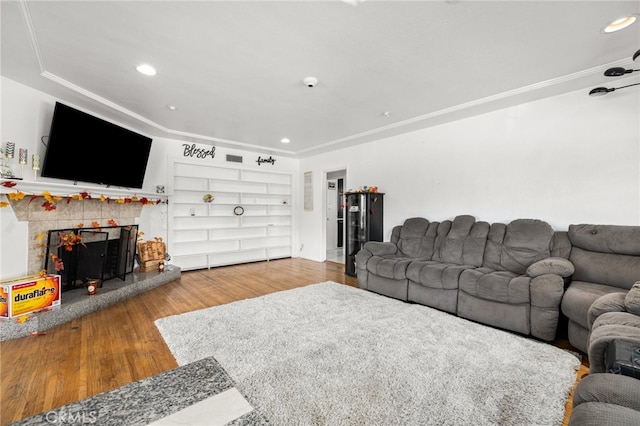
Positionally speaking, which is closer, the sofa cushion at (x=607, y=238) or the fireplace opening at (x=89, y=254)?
the sofa cushion at (x=607, y=238)

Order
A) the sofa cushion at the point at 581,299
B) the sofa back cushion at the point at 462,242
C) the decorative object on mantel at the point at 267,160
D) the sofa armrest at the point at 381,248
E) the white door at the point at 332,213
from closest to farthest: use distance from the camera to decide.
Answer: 1. the sofa cushion at the point at 581,299
2. the sofa back cushion at the point at 462,242
3. the sofa armrest at the point at 381,248
4. the decorative object on mantel at the point at 267,160
5. the white door at the point at 332,213

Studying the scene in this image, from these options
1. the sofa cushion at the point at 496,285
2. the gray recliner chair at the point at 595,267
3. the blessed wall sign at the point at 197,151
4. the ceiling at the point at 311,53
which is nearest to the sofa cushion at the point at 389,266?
the sofa cushion at the point at 496,285

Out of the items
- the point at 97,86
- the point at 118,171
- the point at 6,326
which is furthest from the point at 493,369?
the point at 118,171

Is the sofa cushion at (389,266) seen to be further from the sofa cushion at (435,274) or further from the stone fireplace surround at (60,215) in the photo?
the stone fireplace surround at (60,215)

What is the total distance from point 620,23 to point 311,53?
223 centimetres

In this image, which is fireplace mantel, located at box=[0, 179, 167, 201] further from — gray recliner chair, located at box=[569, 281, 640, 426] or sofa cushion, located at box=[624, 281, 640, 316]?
sofa cushion, located at box=[624, 281, 640, 316]

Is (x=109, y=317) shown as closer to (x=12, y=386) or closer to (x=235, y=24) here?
(x=12, y=386)

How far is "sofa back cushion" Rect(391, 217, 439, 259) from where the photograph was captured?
3785 millimetres

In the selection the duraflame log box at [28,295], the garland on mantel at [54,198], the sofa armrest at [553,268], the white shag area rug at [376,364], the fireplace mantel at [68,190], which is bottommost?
the white shag area rug at [376,364]

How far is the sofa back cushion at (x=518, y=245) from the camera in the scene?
289cm

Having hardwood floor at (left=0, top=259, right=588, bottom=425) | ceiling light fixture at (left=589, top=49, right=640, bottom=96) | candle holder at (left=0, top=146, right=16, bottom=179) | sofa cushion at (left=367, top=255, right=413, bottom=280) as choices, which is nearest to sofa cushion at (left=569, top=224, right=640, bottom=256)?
hardwood floor at (left=0, top=259, right=588, bottom=425)

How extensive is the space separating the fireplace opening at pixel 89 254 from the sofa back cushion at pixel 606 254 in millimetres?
5279

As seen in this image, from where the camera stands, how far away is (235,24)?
1.99m

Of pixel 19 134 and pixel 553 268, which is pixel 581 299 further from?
pixel 19 134
